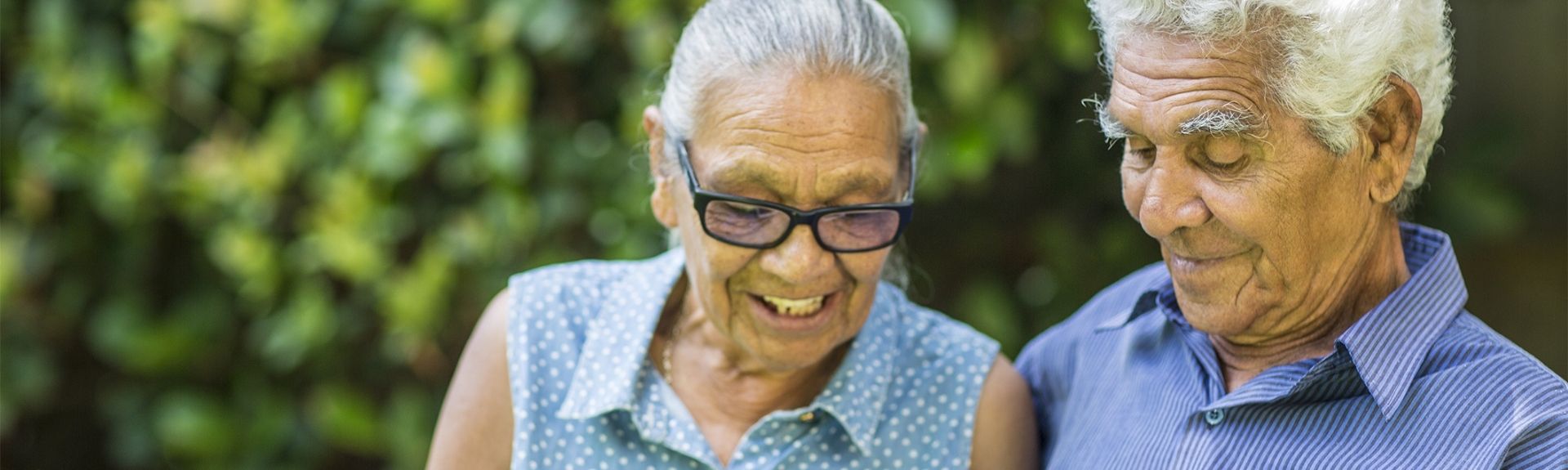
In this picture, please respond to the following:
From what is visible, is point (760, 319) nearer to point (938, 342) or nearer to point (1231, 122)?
point (938, 342)

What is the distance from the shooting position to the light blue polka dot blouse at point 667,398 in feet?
6.84

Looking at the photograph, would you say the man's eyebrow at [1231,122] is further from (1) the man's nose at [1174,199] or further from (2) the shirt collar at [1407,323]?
(2) the shirt collar at [1407,323]

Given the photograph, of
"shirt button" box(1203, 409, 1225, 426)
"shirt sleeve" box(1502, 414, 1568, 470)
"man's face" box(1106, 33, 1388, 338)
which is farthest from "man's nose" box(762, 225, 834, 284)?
"shirt sleeve" box(1502, 414, 1568, 470)

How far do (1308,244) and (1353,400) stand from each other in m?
0.19

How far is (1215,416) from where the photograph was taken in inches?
70.8

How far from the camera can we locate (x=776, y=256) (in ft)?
6.48

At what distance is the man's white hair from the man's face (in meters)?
0.02

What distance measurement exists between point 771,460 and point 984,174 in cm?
133

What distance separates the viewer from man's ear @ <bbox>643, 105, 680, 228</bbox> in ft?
7.02

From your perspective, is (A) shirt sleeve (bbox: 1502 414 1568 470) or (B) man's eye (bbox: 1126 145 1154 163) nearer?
(A) shirt sleeve (bbox: 1502 414 1568 470)

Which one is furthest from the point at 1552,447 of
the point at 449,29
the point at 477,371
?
the point at 449,29

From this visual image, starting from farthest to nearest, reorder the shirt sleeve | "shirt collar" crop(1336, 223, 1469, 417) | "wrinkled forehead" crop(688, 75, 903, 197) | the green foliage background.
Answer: the green foliage background < "wrinkled forehead" crop(688, 75, 903, 197) < "shirt collar" crop(1336, 223, 1469, 417) < the shirt sleeve

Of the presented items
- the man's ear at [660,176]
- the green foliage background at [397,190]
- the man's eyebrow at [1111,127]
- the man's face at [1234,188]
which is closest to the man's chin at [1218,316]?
the man's face at [1234,188]

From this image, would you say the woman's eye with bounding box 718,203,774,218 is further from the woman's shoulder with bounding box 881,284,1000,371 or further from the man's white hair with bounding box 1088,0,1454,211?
the man's white hair with bounding box 1088,0,1454,211
